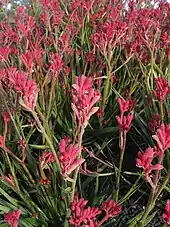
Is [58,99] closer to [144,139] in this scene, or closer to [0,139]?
[144,139]

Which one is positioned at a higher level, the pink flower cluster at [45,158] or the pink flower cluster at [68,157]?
the pink flower cluster at [68,157]

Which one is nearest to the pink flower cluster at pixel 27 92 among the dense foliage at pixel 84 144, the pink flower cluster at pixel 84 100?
the dense foliage at pixel 84 144

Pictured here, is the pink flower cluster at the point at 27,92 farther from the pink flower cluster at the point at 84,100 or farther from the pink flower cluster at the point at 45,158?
the pink flower cluster at the point at 45,158

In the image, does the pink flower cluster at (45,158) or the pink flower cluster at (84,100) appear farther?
the pink flower cluster at (45,158)

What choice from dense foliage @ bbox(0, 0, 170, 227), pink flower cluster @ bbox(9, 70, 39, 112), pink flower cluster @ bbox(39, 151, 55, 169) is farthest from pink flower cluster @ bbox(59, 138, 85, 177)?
pink flower cluster @ bbox(39, 151, 55, 169)

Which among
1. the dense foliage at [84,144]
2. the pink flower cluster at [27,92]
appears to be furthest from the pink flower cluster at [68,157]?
the pink flower cluster at [27,92]

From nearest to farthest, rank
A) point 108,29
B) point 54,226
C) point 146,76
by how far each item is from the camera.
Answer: point 54,226 < point 108,29 < point 146,76

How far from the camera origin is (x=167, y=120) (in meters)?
1.82

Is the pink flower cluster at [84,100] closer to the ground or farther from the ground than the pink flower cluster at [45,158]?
farther from the ground

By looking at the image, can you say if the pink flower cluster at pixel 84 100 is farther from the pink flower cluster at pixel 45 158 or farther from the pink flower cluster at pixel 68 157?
the pink flower cluster at pixel 45 158

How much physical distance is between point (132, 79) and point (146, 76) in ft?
0.51

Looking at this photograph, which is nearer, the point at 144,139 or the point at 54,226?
the point at 54,226

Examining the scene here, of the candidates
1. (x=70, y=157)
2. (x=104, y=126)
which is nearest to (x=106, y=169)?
(x=104, y=126)

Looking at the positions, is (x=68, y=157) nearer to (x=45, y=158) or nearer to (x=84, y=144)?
(x=45, y=158)
